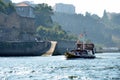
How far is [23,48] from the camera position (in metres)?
137

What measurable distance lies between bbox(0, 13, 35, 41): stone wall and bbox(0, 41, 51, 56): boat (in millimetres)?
24940

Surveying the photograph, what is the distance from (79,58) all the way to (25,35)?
56.5 m

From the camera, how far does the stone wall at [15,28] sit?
538ft

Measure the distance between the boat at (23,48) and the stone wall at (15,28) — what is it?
2494cm

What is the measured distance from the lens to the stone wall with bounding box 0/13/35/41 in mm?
164000

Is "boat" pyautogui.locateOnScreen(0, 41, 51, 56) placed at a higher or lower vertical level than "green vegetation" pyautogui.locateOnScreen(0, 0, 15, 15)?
→ lower

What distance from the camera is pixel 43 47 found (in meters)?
141

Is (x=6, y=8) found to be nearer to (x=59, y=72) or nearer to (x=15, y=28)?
(x=15, y=28)

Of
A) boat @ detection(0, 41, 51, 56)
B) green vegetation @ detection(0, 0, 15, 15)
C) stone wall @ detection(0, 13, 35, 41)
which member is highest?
green vegetation @ detection(0, 0, 15, 15)

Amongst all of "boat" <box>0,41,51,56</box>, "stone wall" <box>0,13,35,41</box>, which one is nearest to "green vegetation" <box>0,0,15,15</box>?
"stone wall" <box>0,13,35,41</box>

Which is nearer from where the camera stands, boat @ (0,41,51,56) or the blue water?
the blue water

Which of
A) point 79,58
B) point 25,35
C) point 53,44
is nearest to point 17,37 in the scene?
point 25,35

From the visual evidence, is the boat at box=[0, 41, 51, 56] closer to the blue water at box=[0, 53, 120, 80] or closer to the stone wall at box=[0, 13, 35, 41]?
the stone wall at box=[0, 13, 35, 41]

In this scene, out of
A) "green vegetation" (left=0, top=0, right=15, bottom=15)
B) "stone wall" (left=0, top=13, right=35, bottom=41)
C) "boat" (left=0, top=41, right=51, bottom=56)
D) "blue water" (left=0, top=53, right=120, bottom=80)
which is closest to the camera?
"blue water" (left=0, top=53, right=120, bottom=80)
